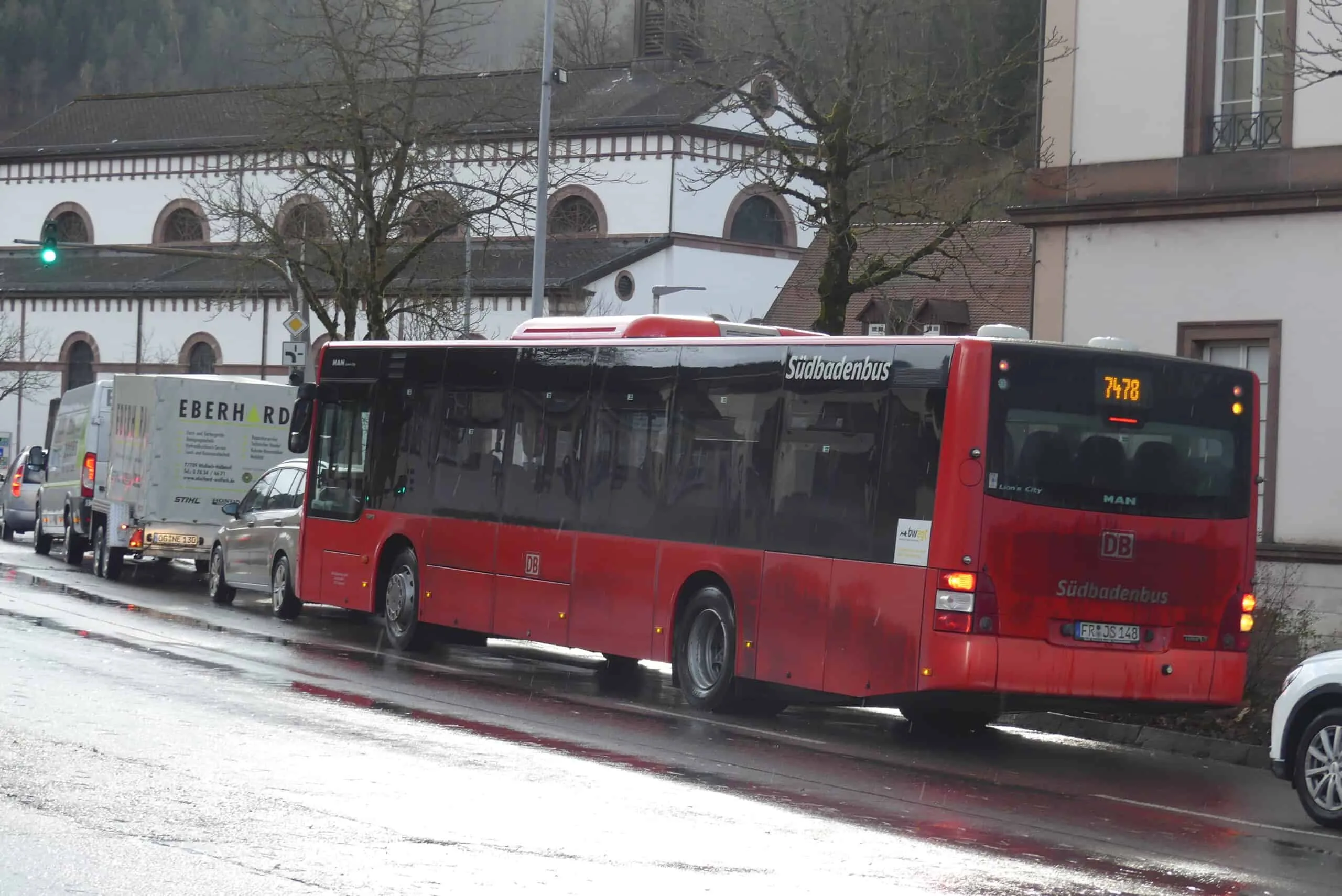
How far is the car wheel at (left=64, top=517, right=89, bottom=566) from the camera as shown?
3123cm

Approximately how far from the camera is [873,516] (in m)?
13.2

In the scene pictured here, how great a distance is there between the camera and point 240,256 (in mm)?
36375

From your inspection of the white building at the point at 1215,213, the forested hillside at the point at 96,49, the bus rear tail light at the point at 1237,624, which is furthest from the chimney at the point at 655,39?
the forested hillside at the point at 96,49

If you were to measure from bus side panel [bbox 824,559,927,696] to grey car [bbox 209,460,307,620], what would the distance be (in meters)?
9.24

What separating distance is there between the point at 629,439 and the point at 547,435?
1292 mm

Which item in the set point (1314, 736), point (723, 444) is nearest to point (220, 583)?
point (723, 444)

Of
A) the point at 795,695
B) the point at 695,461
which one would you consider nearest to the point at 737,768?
the point at 795,695

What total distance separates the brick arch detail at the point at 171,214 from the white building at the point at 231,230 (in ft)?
0.21

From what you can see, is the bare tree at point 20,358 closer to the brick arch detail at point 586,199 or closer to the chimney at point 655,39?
the brick arch detail at point 586,199

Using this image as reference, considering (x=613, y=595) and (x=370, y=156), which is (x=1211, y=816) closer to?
(x=613, y=595)

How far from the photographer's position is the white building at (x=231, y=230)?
53906mm

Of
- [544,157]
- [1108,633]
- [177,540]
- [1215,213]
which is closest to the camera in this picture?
[1108,633]

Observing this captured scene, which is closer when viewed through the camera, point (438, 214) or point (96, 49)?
point (438, 214)

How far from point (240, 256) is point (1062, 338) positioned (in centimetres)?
1893
